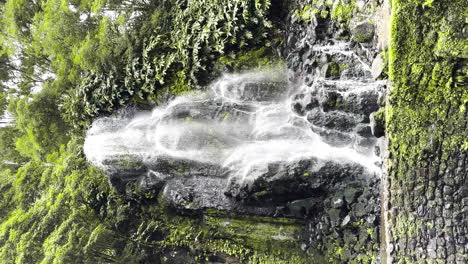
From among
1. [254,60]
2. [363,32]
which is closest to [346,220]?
[363,32]

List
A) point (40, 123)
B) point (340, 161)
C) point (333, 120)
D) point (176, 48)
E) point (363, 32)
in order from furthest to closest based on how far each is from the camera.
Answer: point (40, 123) < point (176, 48) < point (340, 161) < point (333, 120) < point (363, 32)

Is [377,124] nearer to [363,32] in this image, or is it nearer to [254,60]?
[363,32]

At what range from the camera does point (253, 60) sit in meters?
7.90

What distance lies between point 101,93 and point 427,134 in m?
8.14

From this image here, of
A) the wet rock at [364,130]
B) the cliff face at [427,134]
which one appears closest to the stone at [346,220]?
the cliff face at [427,134]

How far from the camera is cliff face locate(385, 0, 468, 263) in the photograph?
15.8 feet

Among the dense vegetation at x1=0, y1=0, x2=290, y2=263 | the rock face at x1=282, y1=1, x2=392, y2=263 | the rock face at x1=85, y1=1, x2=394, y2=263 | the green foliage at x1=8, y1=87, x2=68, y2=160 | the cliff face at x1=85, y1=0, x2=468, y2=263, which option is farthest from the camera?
the green foliage at x1=8, y1=87, x2=68, y2=160

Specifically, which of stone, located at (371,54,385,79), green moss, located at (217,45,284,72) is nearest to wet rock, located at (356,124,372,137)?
stone, located at (371,54,385,79)

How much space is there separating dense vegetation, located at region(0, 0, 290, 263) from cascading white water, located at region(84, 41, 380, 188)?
0.50 m

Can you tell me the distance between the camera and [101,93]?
934 centimetres

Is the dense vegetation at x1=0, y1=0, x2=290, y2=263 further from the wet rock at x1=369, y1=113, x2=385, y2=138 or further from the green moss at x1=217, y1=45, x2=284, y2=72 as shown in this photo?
the wet rock at x1=369, y1=113, x2=385, y2=138

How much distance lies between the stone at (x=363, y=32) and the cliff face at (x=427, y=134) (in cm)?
86

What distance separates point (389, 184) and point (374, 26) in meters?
2.77

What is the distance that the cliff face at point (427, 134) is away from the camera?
4.82 meters
